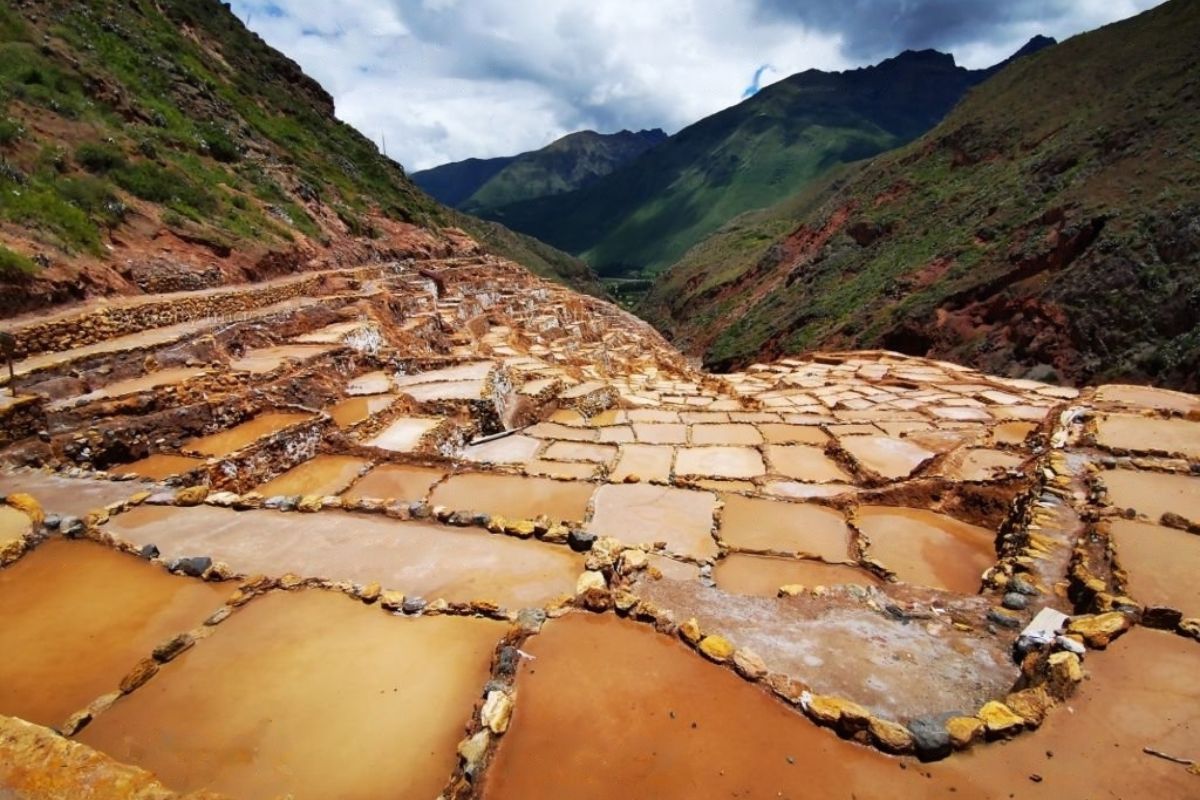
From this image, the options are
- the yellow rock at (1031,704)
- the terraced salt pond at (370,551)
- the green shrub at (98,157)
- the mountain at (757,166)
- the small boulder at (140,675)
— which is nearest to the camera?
the yellow rock at (1031,704)

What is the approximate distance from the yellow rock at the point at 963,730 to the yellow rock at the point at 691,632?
5.30 feet

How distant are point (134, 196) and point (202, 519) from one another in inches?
663

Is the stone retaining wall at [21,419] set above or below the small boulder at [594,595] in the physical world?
above

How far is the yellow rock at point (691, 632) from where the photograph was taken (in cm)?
436

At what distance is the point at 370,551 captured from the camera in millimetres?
5918

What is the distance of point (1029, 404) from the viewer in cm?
1375

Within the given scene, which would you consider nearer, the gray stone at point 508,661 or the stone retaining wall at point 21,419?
the gray stone at point 508,661

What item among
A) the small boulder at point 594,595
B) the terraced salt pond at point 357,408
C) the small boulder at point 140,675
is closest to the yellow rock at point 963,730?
the small boulder at point 594,595

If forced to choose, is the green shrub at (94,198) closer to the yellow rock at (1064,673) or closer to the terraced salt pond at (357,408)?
the terraced salt pond at (357,408)

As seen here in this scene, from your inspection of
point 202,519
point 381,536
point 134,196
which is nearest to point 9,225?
point 134,196

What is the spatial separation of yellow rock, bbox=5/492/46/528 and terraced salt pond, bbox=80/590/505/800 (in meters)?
3.07

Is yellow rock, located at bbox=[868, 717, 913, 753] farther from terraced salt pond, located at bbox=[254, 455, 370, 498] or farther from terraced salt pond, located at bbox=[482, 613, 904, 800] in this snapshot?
terraced salt pond, located at bbox=[254, 455, 370, 498]

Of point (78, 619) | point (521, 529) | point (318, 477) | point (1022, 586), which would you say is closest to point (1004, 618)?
point (1022, 586)

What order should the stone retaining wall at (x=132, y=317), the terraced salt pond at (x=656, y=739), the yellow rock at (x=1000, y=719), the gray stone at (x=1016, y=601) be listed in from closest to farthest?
the terraced salt pond at (x=656, y=739), the yellow rock at (x=1000, y=719), the gray stone at (x=1016, y=601), the stone retaining wall at (x=132, y=317)
